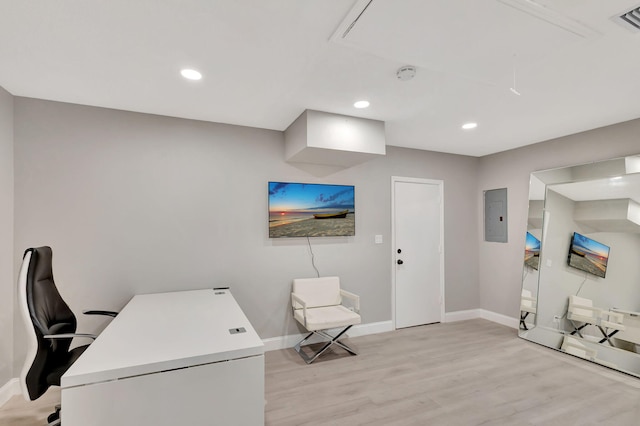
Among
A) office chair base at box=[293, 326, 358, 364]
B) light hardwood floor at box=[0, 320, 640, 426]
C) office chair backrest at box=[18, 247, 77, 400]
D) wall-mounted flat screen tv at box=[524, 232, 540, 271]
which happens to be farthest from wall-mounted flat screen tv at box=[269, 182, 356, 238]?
wall-mounted flat screen tv at box=[524, 232, 540, 271]

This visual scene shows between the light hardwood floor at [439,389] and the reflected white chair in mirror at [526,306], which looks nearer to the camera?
the light hardwood floor at [439,389]

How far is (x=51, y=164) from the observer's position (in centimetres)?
280

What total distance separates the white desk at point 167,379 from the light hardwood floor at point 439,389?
34.1 inches

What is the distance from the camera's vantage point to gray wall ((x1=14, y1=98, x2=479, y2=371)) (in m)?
2.80

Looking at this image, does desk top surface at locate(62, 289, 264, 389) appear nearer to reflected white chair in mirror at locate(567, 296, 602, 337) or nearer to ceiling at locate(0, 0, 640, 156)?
ceiling at locate(0, 0, 640, 156)

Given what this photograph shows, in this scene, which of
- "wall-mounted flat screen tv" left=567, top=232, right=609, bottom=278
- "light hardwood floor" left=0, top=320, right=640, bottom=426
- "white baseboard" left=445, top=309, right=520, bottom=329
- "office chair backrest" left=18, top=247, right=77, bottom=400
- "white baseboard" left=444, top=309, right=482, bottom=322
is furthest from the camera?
"white baseboard" left=444, top=309, right=482, bottom=322

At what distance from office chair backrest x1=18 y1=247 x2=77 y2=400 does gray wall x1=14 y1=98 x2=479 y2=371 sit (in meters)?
0.72

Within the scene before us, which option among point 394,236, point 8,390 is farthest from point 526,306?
point 8,390

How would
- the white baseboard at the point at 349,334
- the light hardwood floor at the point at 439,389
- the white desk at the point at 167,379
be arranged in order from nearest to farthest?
the white desk at the point at 167,379, the light hardwood floor at the point at 439,389, the white baseboard at the point at 349,334

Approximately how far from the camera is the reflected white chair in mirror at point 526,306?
13.3ft

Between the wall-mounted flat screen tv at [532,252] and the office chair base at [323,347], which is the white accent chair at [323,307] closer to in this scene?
the office chair base at [323,347]

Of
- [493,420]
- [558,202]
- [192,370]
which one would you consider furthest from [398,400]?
[558,202]

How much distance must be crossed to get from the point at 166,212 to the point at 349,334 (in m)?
2.68

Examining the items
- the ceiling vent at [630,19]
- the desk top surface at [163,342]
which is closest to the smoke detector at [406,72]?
the ceiling vent at [630,19]
